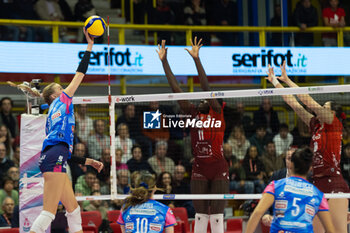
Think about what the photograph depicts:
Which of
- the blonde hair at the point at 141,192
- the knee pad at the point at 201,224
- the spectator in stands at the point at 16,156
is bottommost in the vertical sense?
the knee pad at the point at 201,224

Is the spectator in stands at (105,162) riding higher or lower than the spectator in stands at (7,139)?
lower

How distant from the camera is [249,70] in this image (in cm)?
1521

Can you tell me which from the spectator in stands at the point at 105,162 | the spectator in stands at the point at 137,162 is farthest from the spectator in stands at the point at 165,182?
the spectator in stands at the point at 105,162

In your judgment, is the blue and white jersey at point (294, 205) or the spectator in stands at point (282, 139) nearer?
the blue and white jersey at point (294, 205)

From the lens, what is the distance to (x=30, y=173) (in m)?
8.69

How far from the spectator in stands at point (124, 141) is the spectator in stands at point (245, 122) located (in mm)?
2842

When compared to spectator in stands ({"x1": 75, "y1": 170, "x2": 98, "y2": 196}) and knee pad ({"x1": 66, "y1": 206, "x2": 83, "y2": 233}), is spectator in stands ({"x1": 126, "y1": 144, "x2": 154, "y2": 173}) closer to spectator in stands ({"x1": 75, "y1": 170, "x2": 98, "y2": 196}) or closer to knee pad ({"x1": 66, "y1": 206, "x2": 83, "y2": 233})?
spectator in stands ({"x1": 75, "y1": 170, "x2": 98, "y2": 196})

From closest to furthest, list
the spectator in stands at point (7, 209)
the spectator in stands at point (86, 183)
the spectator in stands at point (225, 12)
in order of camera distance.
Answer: the spectator in stands at point (7, 209)
the spectator in stands at point (86, 183)
the spectator in stands at point (225, 12)

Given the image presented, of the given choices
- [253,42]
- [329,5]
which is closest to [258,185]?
[253,42]

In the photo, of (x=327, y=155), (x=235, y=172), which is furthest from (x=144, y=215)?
(x=235, y=172)

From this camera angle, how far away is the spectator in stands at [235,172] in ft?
39.9

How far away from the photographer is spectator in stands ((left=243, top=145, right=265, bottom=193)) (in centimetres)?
1226

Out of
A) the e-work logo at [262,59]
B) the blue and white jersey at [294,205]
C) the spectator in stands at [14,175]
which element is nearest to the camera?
the blue and white jersey at [294,205]

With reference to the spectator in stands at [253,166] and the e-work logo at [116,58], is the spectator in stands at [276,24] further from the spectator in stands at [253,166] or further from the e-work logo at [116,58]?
the spectator in stands at [253,166]
